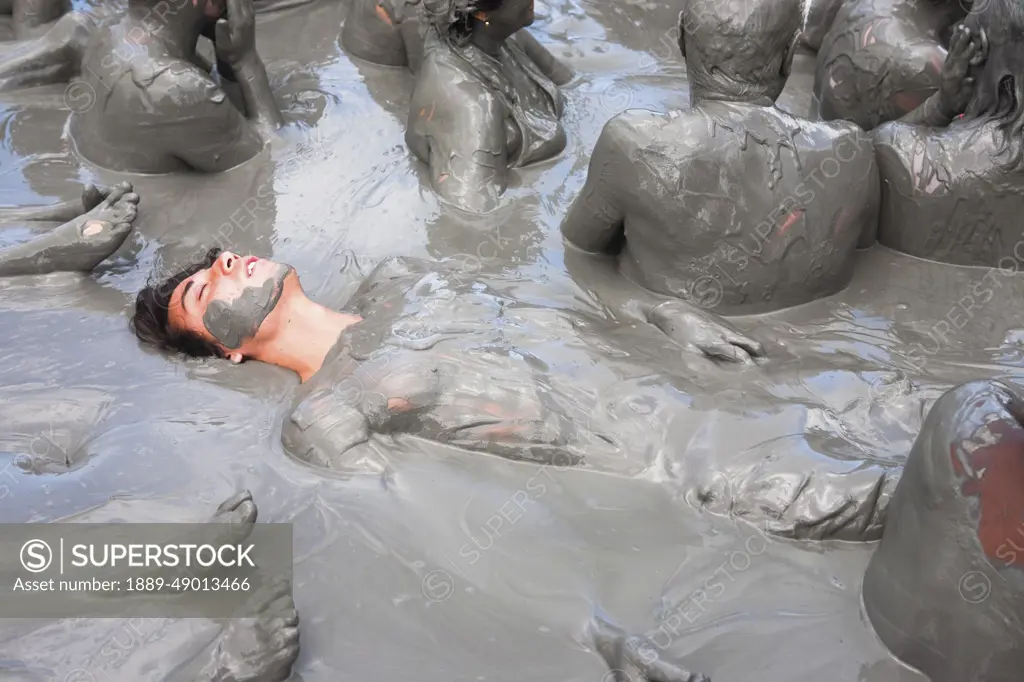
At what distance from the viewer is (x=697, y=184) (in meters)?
2.71

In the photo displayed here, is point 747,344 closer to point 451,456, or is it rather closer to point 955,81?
point 451,456

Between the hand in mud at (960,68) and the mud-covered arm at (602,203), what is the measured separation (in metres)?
1.14

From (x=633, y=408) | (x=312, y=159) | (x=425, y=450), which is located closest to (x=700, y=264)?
(x=633, y=408)

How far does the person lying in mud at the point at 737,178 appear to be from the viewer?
265cm

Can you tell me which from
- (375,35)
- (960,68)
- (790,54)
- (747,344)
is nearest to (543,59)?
(375,35)

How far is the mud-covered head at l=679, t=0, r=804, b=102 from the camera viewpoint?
2570mm

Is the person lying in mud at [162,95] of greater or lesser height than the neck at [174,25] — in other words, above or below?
below

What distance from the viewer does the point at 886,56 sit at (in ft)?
11.5

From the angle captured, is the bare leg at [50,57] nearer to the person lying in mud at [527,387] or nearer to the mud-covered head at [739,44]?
the person lying in mud at [527,387]

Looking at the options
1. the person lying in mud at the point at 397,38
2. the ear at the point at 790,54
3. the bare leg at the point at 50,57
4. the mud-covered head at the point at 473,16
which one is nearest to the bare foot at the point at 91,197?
the bare leg at the point at 50,57

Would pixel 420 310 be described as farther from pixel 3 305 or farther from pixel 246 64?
pixel 246 64

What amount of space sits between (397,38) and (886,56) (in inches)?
86.5

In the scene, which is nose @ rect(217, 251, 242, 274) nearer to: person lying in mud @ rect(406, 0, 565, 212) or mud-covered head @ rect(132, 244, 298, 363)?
mud-covered head @ rect(132, 244, 298, 363)

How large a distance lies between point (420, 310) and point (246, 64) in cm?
178
